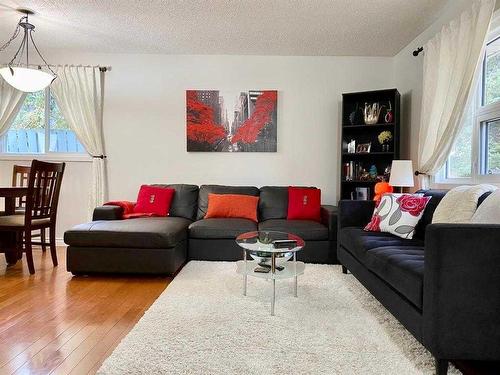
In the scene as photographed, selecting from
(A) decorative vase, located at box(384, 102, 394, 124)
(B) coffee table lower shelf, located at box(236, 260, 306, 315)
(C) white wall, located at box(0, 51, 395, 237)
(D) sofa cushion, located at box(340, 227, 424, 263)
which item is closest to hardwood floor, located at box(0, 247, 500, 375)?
(B) coffee table lower shelf, located at box(236, 260, 306, 315)

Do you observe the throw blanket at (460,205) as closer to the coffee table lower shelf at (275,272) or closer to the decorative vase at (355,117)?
the coffee table lower shelf at (275,272)

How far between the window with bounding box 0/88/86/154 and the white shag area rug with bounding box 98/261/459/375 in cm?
290

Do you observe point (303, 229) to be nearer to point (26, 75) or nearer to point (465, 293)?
point (465, 293)

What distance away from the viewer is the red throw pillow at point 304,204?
379cm

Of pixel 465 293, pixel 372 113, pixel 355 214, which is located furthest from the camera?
pixel 372 113

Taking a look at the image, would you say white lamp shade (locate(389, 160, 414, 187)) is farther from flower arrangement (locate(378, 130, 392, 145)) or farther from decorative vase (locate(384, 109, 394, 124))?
decorative vase (locate(384, 109, 394, 124))

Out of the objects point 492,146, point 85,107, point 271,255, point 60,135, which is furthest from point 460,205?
point 60,135

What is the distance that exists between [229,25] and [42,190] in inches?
96.3

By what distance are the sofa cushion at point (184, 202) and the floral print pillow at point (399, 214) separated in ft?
6.68

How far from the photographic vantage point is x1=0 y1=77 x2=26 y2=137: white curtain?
14.1 ft

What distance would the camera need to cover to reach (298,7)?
3.04 metres

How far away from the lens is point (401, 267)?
69.5 inches

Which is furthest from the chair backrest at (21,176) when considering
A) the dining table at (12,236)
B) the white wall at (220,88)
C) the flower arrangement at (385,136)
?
the flower arrangement at (385,136)

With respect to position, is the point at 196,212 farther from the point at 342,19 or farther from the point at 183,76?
the point at 342,19
